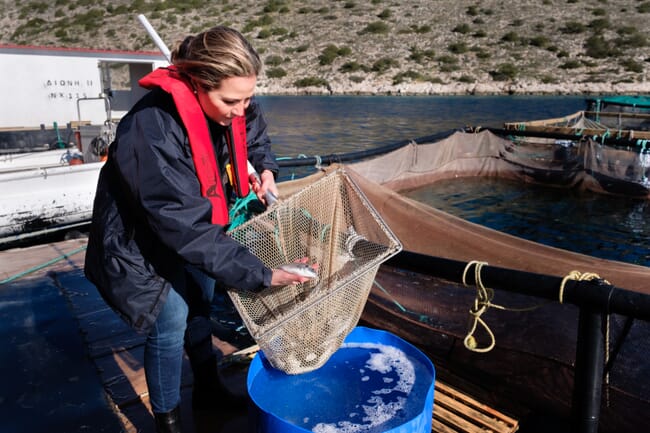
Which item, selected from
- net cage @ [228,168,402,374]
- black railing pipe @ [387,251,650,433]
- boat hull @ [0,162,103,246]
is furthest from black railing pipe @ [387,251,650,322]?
boat hull @ [0,162,103,246]

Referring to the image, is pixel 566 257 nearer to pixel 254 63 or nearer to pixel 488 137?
pixel 254 63

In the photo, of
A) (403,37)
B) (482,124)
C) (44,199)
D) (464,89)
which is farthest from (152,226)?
(403,37)

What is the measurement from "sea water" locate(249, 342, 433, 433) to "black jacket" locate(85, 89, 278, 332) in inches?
22.9

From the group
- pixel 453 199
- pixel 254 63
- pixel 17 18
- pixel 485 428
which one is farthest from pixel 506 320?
pixel 17 18

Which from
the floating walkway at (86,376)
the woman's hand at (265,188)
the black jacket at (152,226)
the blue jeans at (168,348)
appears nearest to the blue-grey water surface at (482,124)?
the floating walkway at (86,376)

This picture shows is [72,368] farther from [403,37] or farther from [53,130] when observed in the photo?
[403,37]

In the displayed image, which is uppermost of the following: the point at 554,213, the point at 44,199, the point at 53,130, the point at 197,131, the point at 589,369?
the point at 197,131

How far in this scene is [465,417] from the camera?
2779 mm

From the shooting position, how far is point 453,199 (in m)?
10.6

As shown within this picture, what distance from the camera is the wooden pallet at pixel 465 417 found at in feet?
8.82

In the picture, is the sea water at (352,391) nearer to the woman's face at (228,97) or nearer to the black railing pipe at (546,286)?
the black railing pipe at (546,286)

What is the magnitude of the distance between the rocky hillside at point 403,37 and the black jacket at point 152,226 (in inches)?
1792

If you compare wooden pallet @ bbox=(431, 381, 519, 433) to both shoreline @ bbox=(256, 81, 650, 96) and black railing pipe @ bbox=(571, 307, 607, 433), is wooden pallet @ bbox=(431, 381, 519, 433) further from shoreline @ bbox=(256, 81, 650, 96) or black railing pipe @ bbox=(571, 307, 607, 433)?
shoreline @ bbox=(256, 81, 650, 96)

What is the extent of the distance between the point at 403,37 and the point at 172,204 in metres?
58.5
